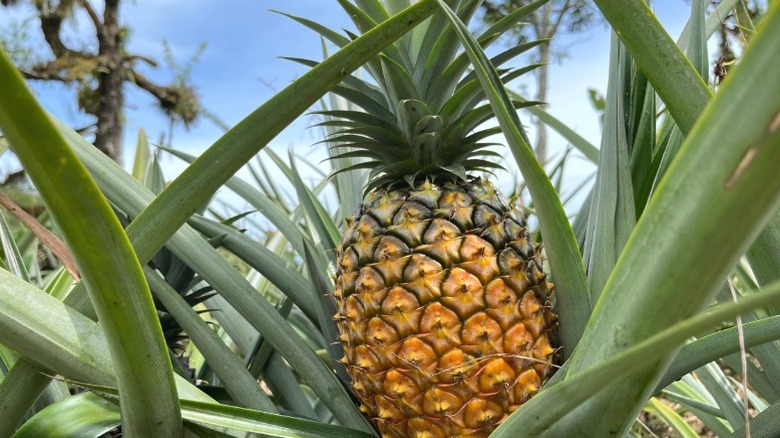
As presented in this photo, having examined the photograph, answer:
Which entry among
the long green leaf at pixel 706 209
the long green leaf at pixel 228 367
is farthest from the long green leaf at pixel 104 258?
the long green leaf at pixel 706 209

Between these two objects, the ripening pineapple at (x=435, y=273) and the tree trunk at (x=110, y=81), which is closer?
the ripening pineapple at (x=435, y=273)

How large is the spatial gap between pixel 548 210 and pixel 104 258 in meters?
0.30

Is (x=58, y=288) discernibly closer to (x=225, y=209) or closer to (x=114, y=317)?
(x=114, y=317)

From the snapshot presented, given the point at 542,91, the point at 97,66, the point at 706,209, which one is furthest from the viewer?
the point at 542,91

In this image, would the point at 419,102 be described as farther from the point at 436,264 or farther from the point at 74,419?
the point at 74,419

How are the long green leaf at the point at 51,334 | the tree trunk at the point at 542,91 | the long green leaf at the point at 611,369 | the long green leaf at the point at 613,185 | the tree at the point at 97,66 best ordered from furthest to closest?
1. the tree trunk at the point at 542,91
2. the tree at the point at 97,66
3. the long green leaf at the point at 613,185
4. the long green leaf at the point at 51,334
5. the long green leaf at the point at 611,369

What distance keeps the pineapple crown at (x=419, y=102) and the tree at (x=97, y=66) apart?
3.53m

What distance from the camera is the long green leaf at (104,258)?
26cm

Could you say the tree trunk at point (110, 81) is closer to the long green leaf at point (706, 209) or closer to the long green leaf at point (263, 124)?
the long green leaf at point (263, 124)

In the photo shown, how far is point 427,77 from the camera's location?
640 mm

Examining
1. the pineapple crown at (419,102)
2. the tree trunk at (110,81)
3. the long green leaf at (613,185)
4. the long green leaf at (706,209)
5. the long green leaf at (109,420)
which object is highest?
the tree trunk at (110,81)

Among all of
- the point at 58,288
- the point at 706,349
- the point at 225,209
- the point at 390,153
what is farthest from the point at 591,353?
the point at 225,209

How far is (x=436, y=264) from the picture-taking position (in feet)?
1.84

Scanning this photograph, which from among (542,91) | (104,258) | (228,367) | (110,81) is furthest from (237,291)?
(542,91)
